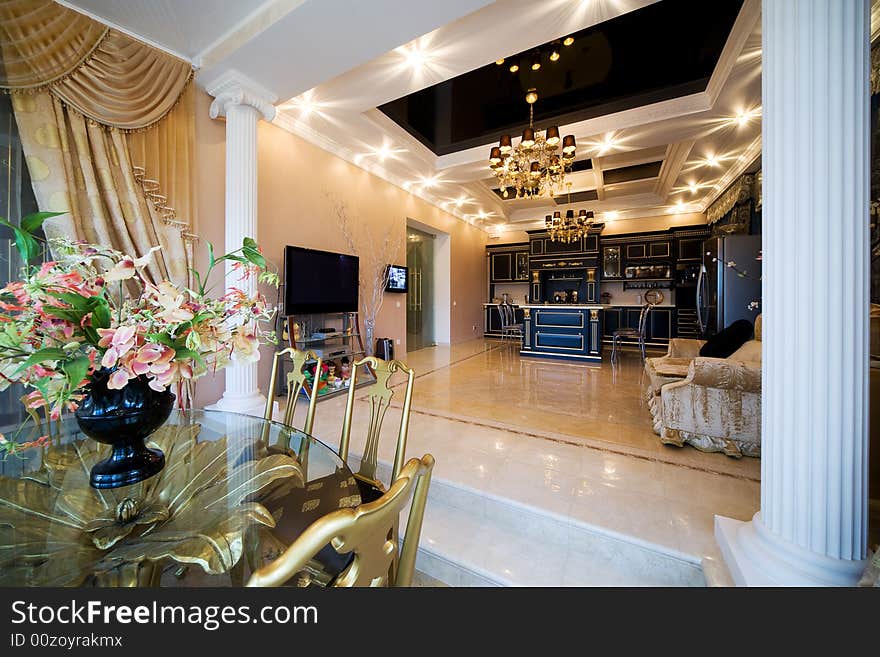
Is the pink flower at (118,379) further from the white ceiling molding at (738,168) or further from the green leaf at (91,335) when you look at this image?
the white ceiling molding at (738,168)

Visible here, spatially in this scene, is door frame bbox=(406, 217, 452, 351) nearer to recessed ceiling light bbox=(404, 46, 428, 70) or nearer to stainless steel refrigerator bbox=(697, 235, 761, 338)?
recessed ceiling light bbox=(404, 46, 428, 70)

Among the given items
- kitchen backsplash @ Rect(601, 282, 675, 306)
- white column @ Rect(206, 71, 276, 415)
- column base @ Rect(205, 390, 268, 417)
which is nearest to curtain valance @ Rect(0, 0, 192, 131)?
white column @ Rect(206, 71, 276, 415)

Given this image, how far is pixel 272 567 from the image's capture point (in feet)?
1.39

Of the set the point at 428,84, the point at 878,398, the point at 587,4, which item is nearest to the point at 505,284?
the point at 428,84

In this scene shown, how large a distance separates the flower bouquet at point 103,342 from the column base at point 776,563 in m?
1.87

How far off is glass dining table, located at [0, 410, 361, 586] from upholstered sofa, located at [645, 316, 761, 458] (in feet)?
7.74

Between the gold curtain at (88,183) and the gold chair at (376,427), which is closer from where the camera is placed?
the gold chair at (376,427)

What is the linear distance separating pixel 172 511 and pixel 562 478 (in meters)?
1.87

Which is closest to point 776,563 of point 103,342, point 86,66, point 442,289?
point 103,342

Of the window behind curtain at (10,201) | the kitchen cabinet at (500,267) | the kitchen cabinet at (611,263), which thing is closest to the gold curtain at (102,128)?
the window behind curtain at (10,201)

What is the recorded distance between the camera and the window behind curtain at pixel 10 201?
6.84 ft
